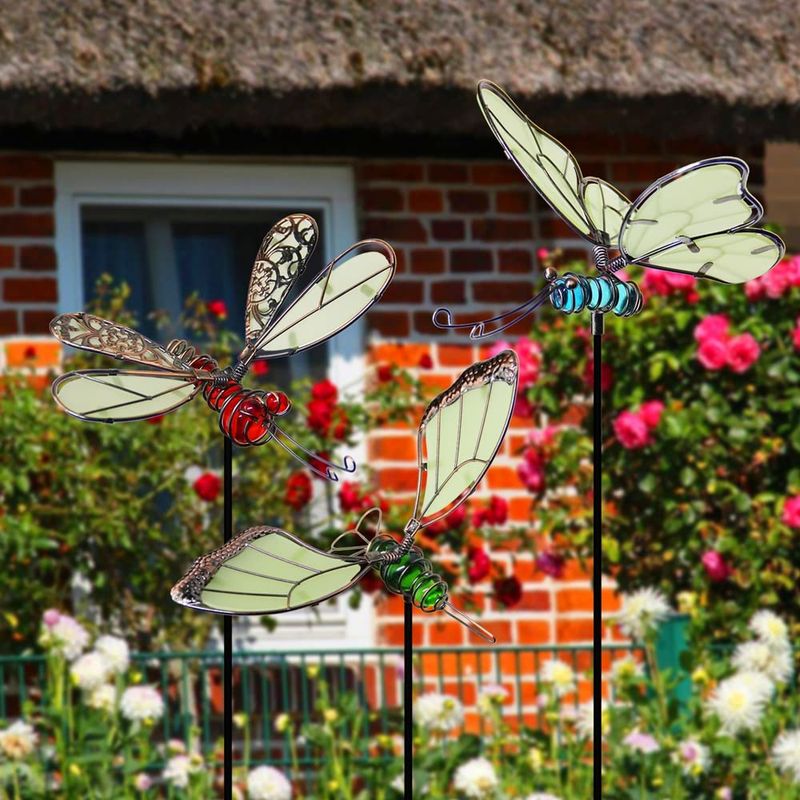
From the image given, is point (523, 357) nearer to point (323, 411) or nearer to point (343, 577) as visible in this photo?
point (323, 411)

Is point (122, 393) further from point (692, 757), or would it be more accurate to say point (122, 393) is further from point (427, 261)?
point (427, 261)

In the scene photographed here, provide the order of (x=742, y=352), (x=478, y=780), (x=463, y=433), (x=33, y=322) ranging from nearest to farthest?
(x=463, y=433)
(x=478, y=780)
(x=742, y=352)
(x=33, y=322)

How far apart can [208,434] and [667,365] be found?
4.04ft

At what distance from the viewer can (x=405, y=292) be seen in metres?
4.82

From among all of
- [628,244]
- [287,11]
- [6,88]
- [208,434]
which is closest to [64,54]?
[6,88]

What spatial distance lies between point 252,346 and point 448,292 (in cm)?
362

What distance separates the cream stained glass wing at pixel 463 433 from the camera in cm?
123

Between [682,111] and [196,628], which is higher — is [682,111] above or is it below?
above

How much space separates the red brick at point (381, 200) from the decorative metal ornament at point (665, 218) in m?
3.56

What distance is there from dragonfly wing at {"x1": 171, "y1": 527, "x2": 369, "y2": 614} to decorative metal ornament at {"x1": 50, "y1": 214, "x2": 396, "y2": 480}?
0.06m

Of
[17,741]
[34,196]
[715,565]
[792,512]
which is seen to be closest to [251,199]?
[34,196]

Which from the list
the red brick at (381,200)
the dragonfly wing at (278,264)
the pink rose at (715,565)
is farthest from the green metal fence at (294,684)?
the dragonfly wing at (278,264)

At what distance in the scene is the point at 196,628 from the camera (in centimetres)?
432

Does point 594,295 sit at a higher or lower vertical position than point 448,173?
lower
